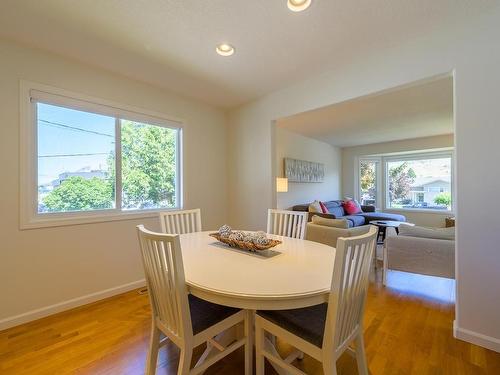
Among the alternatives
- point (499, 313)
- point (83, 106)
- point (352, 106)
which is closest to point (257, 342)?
point (499, 313)

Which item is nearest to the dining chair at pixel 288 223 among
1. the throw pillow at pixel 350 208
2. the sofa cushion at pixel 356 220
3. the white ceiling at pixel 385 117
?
the white ceiling at pixel 385 117

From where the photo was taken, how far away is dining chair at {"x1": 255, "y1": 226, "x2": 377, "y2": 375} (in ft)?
3.23

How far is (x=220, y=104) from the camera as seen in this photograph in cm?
348

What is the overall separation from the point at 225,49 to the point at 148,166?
1.63m

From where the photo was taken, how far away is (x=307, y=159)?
18.6 ft

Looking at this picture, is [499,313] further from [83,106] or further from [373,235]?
[83,106]

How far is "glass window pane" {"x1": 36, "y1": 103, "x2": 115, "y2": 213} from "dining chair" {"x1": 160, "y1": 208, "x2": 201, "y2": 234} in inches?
31.0

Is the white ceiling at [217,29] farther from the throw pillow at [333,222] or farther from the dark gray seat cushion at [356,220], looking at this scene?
the dark gray seat cushion at [356,220]

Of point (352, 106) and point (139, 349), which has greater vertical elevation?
point (352, 106)

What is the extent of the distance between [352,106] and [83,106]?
3437mm

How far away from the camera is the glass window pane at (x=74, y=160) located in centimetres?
219

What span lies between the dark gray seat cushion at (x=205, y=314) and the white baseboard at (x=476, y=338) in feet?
5.72

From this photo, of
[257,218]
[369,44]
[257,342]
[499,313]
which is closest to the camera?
[257,342]

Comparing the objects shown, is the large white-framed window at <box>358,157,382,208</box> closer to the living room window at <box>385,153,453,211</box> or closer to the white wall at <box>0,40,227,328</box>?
A: the living room window at <box>385,153,453,211</box>
